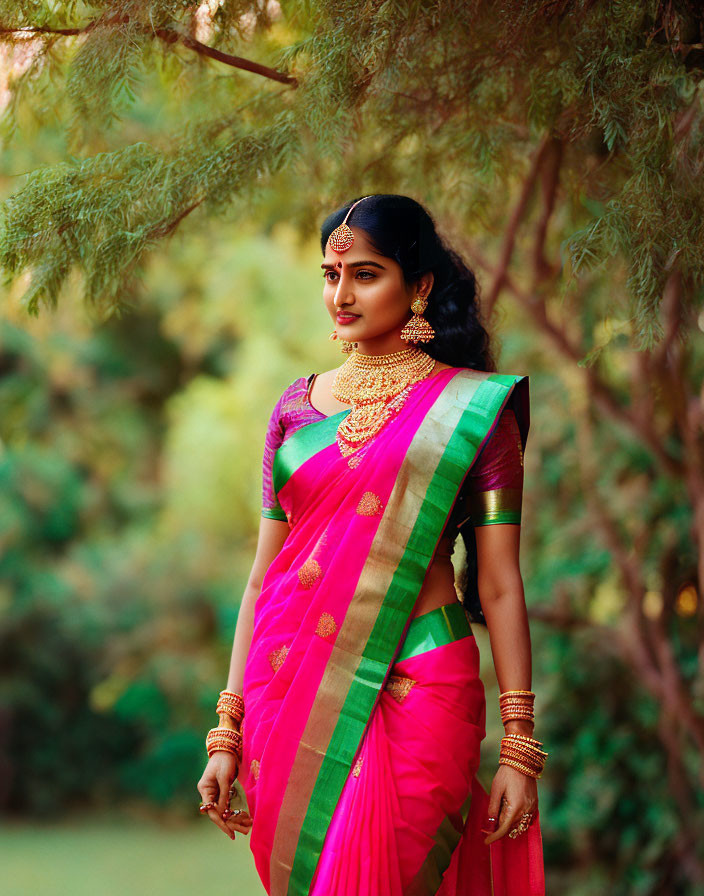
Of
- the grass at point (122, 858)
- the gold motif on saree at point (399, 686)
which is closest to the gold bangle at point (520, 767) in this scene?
the gold motif on saree at point (399, 686)

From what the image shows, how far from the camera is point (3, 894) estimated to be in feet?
20.3

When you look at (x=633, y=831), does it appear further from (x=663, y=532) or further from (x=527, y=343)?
(x=527, y=343)

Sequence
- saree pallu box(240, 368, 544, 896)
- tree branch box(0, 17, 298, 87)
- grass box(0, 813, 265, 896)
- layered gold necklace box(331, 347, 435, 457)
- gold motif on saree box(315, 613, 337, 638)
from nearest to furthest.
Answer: saree pallu box(240, 368, 544, 896) < gold motif on saree box(315, 613, 337, 638) < layered gold necklace box(331, 347, 435, 457) < tree branch box(0, 17, 298, 87) < grass box(0, 813, 265, 896)

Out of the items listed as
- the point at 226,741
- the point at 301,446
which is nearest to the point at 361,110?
the point at 301,446

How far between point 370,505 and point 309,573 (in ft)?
0.58

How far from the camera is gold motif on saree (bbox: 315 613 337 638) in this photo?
1919 millimetres

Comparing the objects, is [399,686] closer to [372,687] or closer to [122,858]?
[372,687]

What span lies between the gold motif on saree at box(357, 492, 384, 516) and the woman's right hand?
0.56 m

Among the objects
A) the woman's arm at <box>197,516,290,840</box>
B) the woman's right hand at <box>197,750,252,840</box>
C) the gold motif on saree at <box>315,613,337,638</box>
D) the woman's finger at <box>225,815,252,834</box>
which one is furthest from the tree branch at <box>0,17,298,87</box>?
the woman's finger at <box>225,815,252,834</box>

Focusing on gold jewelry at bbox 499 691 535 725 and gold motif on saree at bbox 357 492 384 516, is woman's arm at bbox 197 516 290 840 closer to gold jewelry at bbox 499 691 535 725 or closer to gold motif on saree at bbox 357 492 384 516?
gold motif on saree at bbox 357 492 384 516

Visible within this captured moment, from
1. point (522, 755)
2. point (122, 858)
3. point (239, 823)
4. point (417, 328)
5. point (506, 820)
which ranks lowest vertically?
point (122, 858)

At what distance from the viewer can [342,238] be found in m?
2.01

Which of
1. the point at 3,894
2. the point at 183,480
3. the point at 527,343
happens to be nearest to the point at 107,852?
the point at 3,894

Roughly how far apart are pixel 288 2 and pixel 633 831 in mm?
3854
